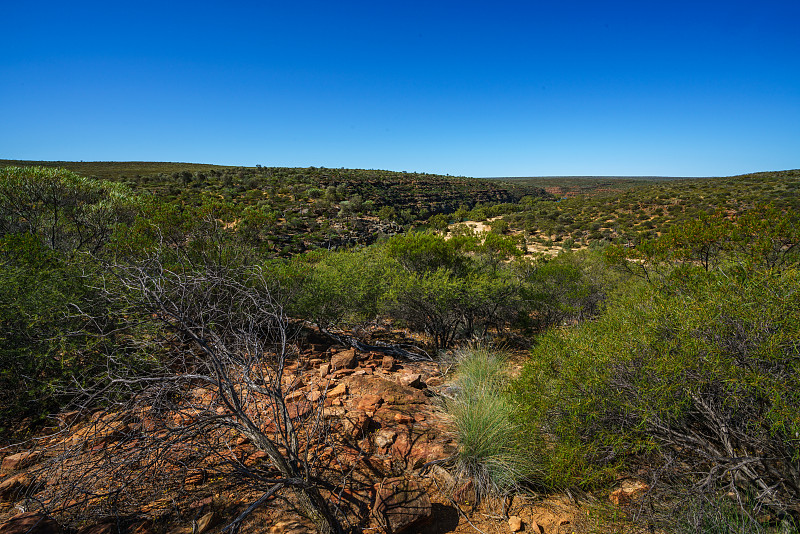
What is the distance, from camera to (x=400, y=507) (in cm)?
346

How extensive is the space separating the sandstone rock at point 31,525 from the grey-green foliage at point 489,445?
13.1ft

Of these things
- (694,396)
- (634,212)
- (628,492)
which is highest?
(634,212)

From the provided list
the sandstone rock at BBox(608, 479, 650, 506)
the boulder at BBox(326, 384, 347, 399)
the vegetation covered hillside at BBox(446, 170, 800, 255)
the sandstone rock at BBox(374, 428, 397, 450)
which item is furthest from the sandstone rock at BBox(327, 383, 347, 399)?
the vegetation covered hillside at BBox(446, 170, 800, 255)

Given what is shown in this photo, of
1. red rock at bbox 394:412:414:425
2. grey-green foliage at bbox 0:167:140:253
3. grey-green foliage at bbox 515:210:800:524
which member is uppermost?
grey-green foliage at bbox 0:167:140:253

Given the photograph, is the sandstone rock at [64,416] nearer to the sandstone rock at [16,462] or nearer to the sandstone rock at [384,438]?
the sandstone rock at [16,462]

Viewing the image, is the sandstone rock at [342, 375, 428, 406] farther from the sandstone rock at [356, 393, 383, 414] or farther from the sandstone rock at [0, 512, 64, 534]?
the sandstone rock at [0, 512, 64, 534]

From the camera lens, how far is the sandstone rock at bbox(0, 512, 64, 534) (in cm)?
275

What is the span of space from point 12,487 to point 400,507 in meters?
4.09

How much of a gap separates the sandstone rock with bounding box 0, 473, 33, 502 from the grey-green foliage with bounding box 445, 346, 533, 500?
15.5ft

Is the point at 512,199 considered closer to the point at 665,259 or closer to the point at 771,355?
the point at 665,259

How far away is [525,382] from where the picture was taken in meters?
5.05

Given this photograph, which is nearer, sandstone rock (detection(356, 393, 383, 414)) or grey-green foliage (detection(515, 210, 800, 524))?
grey-green foliage (detection(515, 210, 800, 524))

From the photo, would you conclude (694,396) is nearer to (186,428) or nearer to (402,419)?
(402,419)


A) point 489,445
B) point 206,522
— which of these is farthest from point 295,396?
point 489,445
